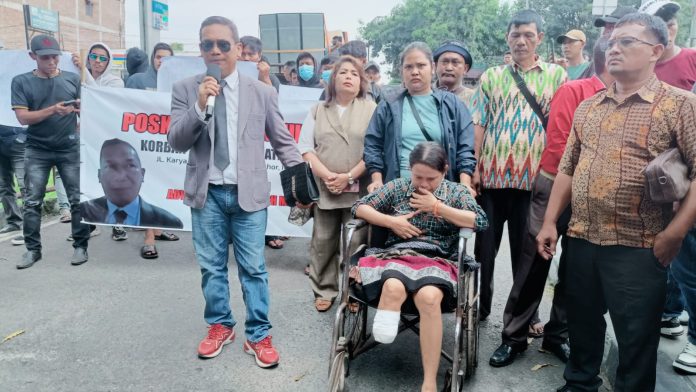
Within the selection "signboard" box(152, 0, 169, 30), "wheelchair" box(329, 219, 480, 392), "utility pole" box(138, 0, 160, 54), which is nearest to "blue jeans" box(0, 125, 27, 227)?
"utility pole" box(138, 0, 160, 54)

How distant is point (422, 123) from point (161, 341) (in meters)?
2.20

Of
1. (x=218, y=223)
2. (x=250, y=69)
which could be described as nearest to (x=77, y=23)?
(x=250, y=69)

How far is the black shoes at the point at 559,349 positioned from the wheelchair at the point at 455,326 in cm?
60

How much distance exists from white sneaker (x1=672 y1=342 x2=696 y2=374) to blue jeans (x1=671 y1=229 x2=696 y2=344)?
0.05 metres

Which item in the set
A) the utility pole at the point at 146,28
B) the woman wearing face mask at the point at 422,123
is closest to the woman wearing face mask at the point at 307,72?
the utility pole at the point at 146,28

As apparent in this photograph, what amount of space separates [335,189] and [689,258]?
226 cm

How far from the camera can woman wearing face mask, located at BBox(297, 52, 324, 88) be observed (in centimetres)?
690

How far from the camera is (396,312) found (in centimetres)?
280

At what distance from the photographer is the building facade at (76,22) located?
107ft

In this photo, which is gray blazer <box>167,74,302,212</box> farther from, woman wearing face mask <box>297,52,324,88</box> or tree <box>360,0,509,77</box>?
tree <box>360,0,509,77</box>

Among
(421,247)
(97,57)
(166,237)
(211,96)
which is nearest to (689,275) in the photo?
(421,247)

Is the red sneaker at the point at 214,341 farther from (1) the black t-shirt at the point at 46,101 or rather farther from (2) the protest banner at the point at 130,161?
(1) the black t-shirt at the point at 46,101

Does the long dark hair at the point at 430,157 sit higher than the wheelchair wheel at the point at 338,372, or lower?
higher

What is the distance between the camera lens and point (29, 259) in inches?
204
